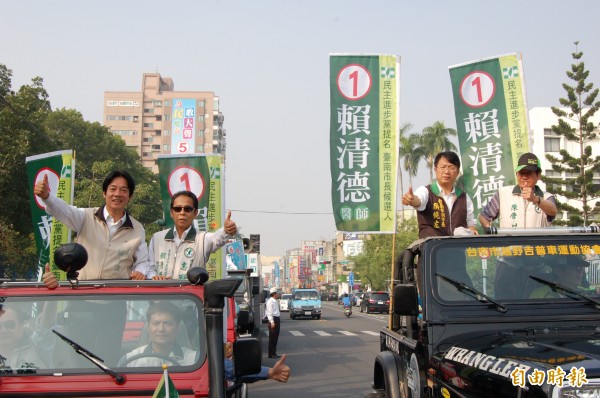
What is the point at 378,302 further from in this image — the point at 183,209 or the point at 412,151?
the point at 183,209

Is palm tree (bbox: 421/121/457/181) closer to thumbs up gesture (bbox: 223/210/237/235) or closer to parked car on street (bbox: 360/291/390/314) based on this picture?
parked car on street (bbox: 360/291/390/314)

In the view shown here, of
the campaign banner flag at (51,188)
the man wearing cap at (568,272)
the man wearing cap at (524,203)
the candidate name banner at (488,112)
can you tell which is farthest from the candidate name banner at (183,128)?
the man wearing cap at (568,272)

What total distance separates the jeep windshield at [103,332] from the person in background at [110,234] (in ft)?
2.84

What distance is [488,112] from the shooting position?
12.5m

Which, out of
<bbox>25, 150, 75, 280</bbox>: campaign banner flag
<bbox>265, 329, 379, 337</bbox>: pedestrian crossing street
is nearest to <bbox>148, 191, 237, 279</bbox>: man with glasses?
<bbox>25, 150, 75, 280</bbox>: campaign banner flag

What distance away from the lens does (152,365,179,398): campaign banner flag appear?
3.33m

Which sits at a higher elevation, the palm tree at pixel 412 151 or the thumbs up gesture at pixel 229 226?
the palm tree at pixel 412 151

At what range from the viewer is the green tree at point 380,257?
57.8m

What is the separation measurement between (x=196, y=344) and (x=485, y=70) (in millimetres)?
10111

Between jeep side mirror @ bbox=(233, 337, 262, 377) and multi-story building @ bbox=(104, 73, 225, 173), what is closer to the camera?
jeep side mirror @ bbox=(233, 337, 262, 377)

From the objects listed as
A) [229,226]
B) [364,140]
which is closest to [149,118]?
[364,140]

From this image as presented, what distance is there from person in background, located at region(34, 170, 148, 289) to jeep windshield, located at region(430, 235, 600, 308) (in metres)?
2.10

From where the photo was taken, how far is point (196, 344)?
3.77 metres

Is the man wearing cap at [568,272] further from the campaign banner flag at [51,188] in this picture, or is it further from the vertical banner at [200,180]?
the vertical banner at [200,180]
